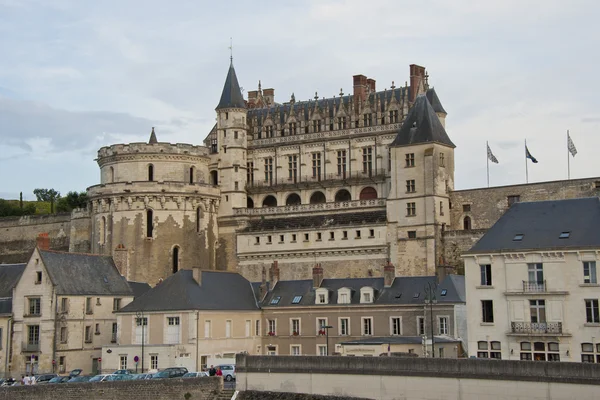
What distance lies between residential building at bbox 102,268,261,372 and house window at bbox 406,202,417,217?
12.9 m

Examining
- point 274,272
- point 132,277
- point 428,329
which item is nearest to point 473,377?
point 428,329

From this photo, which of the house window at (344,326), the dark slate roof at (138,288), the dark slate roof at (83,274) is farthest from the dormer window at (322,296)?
the dark slate roof at (83,274)

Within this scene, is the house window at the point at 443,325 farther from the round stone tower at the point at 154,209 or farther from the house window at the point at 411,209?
the round stone tower at the point at 154,209

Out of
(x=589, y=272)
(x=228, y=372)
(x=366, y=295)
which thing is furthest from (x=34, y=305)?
(x=589, y=272)

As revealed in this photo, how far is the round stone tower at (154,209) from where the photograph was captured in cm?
6494

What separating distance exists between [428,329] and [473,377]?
14.5 m

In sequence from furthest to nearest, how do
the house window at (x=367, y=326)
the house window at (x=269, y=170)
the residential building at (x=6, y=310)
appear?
the house window at (x=269, y=170)
the residential building at (x=6, y=310)
the house window at (x=367, y=326)

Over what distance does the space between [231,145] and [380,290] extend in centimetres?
2304

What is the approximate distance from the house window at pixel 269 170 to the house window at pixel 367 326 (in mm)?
22877

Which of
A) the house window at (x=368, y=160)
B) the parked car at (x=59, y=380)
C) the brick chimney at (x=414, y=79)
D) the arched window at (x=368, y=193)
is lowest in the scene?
the parked car at (x=59, y=380)

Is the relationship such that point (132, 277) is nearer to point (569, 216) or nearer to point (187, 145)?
point (187, 145)

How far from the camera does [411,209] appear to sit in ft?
197

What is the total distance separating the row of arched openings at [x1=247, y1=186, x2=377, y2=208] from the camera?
66.4 metres

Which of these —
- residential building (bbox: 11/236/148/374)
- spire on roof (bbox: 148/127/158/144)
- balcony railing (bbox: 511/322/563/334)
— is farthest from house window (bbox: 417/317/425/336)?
spire on roof (bbox: 148/127/158/144)
